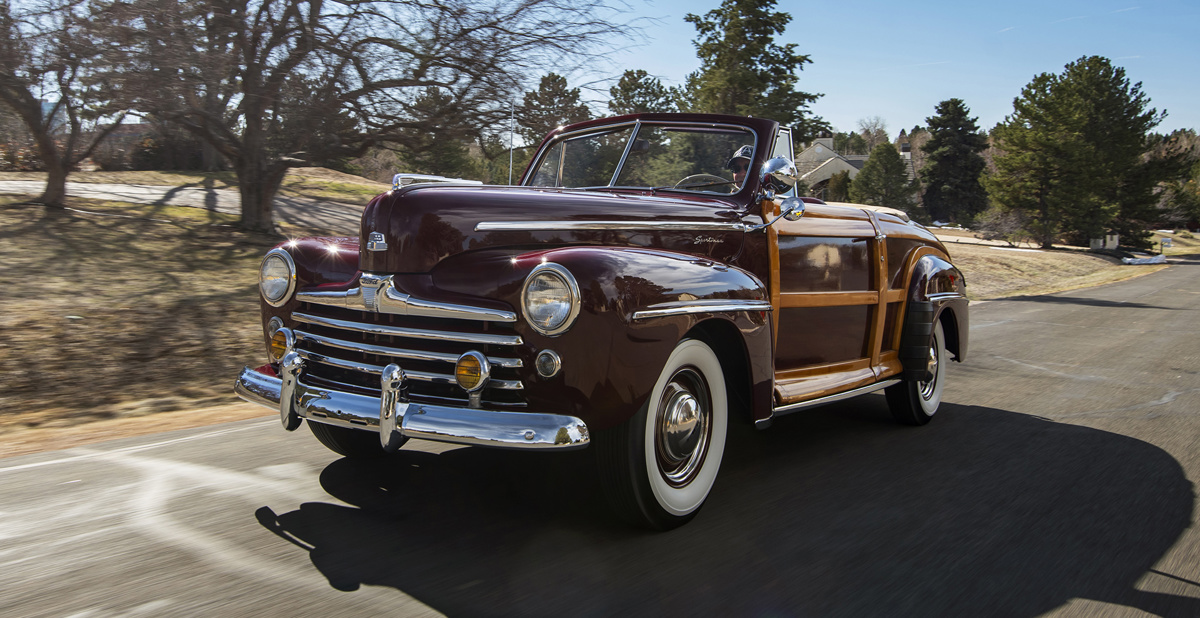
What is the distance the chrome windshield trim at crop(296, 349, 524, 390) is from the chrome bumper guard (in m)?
0.11

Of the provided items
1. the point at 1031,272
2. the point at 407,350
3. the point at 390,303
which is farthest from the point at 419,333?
the point at 1031,272

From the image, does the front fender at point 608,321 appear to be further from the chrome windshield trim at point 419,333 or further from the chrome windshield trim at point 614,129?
the chrome windshield trim at point 614,129

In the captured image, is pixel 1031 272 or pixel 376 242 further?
pixel 1031 272

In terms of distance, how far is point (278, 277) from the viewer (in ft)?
12.3

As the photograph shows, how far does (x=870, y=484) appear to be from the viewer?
4008 mm

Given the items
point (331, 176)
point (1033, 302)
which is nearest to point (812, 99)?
point (1033, 302)

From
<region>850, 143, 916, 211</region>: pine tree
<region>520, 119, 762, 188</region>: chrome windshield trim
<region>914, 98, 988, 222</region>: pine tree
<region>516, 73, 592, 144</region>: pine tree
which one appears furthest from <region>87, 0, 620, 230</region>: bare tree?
<region>914, 98, 988, 222</region>: pine tree

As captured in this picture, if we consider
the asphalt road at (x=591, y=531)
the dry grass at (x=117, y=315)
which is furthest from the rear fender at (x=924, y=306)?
the dry grass at (x=117, y=315)

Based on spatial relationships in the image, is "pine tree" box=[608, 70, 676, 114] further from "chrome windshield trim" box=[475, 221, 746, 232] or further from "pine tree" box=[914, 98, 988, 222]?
"pine tree" box=[914, 98, 988, 222]

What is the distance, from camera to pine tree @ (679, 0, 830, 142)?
19.9 metres

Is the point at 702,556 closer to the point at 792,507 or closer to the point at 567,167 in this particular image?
the point at 792,507

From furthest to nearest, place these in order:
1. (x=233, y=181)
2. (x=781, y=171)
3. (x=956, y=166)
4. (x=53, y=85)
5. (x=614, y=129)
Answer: (x=956, y=166)
(x=233, y=181)
(x=53, y=85)
(x=614, y=129)
(x=781, y=171)

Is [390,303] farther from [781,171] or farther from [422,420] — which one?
[781,171]

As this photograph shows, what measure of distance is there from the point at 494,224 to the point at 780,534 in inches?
64.2
